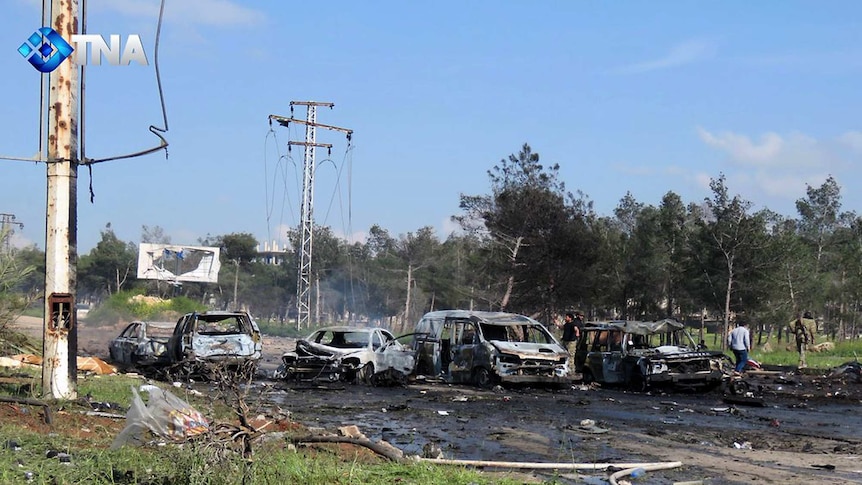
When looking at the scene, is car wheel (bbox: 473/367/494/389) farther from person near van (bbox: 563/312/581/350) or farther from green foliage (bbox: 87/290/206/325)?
green foliage (bbox: 87/290/206/325)

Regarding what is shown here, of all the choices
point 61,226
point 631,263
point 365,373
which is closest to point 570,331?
point 365,373

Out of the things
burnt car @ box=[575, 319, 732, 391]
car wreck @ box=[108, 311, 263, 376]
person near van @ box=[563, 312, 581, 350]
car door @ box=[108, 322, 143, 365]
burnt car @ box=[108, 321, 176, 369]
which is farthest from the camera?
person near van @ box=[563, 312, 581, 350]

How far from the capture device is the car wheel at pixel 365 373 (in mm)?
20734

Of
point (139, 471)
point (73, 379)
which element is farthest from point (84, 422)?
point (139, 471)

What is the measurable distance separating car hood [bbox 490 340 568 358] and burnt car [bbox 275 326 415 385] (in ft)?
8.20

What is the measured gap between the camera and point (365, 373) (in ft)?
68.3

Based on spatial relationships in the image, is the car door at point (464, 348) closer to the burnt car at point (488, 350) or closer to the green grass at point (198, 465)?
the burnt car at point (488, 350)

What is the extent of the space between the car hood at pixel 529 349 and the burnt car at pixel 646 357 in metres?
1.49

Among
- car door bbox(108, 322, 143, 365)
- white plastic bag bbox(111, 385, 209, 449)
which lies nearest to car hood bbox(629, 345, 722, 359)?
car door bbox(108, 322, 143, 365)

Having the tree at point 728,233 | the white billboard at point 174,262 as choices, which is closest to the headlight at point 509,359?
the tree at point 728,233

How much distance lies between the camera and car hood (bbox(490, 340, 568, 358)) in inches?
774

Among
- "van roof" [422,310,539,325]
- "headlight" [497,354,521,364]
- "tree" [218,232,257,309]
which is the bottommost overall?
"headlight" [497,354,521,364]

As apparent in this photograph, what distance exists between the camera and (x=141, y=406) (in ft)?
26.7

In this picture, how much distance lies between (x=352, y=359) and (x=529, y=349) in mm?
4054
